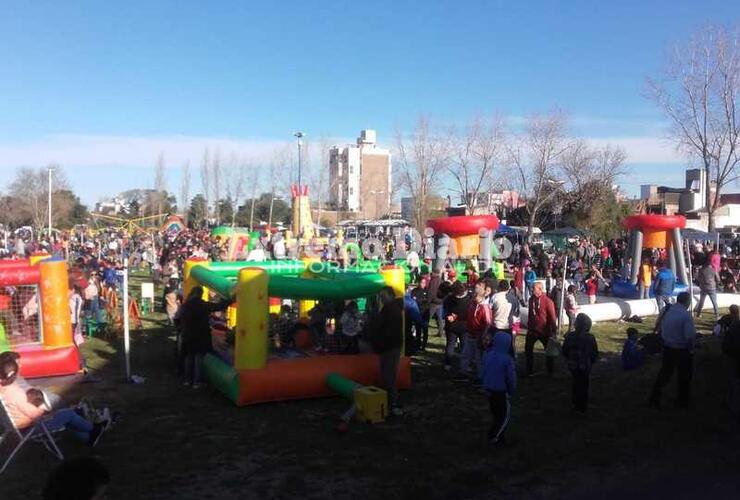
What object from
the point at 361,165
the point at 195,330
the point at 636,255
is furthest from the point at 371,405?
the point at 361,165

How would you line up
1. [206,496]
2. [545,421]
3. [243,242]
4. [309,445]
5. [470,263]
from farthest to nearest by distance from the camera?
[243,242], [470,263], [545,421], [309,445], [206,496]

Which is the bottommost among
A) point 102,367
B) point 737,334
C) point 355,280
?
point 102,367

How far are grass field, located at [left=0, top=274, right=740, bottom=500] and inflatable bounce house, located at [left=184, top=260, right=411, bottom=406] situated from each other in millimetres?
228

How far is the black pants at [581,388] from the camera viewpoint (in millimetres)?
7738

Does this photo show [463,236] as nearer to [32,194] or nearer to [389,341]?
[389,341]

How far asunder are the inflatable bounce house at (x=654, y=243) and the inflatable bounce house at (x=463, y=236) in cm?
439

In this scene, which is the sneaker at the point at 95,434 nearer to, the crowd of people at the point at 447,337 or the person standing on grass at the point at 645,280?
the crowd of people at the point at 447,337

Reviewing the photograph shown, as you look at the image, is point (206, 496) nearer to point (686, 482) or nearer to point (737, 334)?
point (686, 482)

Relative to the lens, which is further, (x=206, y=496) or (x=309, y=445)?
(x=309, y=445)

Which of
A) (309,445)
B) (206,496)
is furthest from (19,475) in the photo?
(309,445)

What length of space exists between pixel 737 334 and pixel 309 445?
5.25m

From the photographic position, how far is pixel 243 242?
2494cm

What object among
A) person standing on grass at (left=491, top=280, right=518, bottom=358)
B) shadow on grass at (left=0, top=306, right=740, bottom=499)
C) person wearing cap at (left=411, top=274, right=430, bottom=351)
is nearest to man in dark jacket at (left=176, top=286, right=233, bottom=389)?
shadow on grass at (left=0, top=306, right=740, bottom=499)

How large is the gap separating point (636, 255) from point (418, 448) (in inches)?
555
